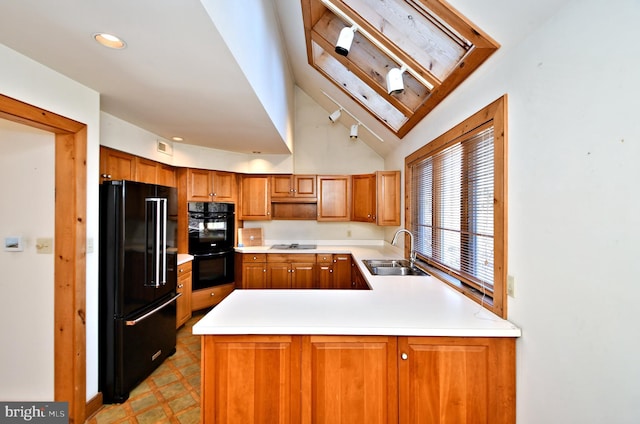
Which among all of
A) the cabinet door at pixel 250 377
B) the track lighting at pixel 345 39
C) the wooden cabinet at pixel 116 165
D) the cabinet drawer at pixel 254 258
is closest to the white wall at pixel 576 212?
the track lighting at pixel 345 39

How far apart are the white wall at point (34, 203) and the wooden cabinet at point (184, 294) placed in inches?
42.1

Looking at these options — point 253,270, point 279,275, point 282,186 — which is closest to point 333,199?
point 282,186

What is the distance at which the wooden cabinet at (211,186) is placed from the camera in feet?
11.2

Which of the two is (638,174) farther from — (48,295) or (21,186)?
(21,186)

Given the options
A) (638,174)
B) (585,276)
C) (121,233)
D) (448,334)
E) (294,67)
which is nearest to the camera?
(638,174)

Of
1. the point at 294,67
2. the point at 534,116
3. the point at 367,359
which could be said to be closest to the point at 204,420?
the point at 367,359

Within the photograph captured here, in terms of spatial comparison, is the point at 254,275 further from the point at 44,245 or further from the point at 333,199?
the point at 44,245

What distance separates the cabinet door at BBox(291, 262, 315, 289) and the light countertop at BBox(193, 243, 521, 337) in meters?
1.85

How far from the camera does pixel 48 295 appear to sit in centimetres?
168

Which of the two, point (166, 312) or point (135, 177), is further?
point (135, 177)

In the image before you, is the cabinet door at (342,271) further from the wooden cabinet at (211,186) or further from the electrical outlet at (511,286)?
the electrical outlet at (511,286)

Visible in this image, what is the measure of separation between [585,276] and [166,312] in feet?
9.68

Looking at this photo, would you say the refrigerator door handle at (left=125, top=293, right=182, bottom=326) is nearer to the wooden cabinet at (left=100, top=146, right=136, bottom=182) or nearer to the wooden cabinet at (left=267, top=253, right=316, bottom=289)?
the wooden cabinet at (left=100, top=146, right=136, bottom=182)

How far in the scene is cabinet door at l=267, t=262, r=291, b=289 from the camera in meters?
3.60
